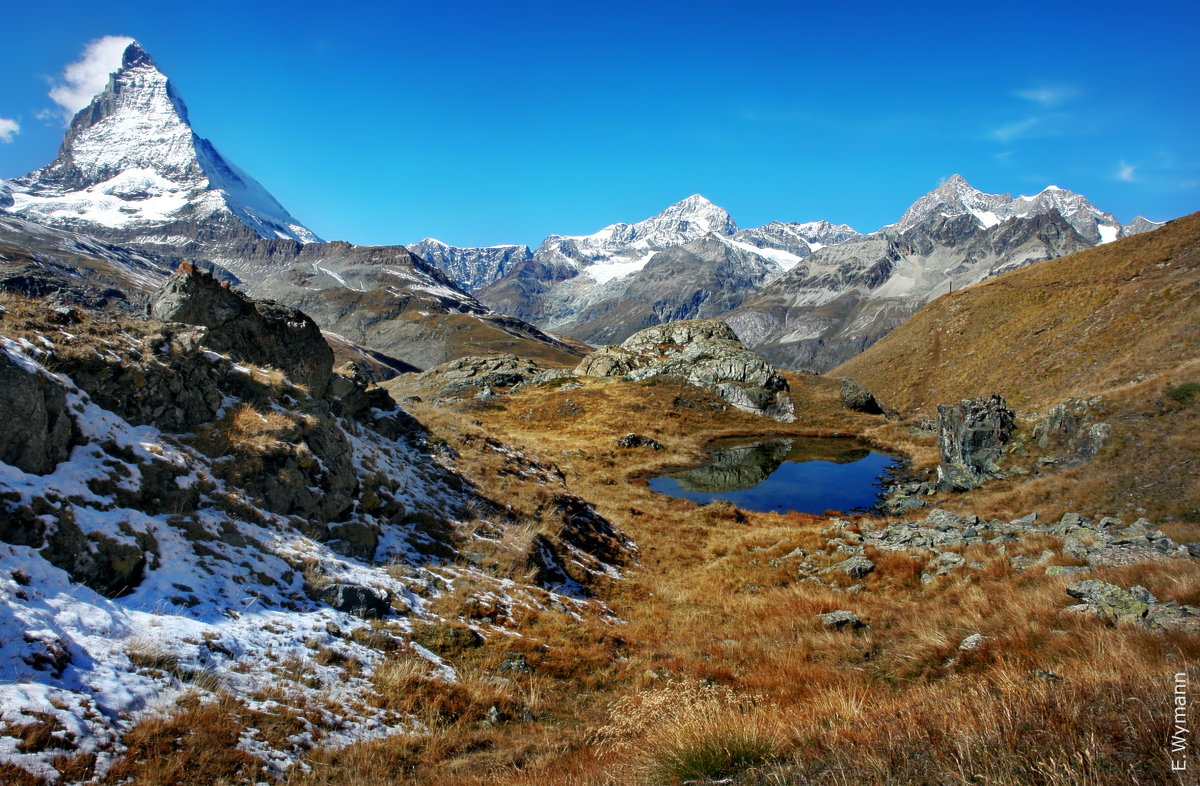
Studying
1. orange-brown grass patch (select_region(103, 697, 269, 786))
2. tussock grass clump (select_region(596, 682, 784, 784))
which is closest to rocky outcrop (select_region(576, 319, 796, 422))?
tussock grass clump (select_region(596, 682, 784, 784))

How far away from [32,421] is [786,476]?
46.9 metres

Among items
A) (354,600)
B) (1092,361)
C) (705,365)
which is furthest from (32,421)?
(705,365)

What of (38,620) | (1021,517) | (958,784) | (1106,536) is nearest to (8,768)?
(38,620)

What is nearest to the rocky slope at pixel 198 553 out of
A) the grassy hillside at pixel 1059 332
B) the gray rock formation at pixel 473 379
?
the grassy hillside at pixel 1059 332

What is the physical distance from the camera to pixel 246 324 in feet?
65.2

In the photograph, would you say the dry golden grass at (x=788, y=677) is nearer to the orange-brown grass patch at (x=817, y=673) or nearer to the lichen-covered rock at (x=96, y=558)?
the orange-brown grass patch at (x=817, y=673)

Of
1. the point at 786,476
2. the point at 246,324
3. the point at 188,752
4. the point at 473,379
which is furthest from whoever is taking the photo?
the point at 473,379

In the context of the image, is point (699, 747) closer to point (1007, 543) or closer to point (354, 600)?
point (354, 600)

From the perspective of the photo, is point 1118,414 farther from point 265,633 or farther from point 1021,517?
point 265,633

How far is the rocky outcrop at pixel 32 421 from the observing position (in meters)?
8.70

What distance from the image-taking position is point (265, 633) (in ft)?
29.7

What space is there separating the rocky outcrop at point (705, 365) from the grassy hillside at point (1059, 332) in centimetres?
2364

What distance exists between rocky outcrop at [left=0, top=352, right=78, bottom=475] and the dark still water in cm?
3513

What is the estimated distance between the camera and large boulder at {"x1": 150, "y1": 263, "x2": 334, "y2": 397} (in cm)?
1808
